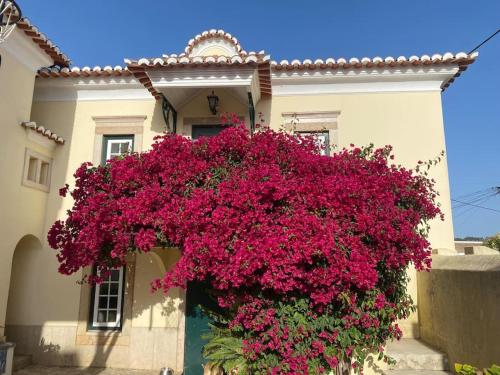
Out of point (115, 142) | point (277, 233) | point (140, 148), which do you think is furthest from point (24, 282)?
point (277, 233)

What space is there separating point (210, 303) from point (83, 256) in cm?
300

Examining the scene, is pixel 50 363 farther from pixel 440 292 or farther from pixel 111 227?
pixel 440 292

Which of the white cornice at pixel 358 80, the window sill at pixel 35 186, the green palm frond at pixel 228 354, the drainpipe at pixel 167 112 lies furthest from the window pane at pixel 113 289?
the white cornice at pixel 358 80

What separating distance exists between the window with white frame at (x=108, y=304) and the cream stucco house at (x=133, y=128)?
21 millimetres

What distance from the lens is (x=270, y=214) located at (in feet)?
17.3

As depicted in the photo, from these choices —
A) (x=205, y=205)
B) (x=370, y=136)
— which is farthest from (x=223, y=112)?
(x=205, y=205)

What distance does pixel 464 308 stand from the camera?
5332 mm

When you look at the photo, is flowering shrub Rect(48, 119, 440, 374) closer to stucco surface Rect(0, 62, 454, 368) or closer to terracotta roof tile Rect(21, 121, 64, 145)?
stucco surface Rect(0, 62, 454, 368)

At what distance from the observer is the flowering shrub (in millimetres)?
5039

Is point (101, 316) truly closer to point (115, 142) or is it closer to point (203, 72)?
point (115, 142)

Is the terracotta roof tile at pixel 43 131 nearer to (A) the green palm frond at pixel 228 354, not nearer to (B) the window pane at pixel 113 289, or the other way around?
(B) the window pane at pixel 113 289

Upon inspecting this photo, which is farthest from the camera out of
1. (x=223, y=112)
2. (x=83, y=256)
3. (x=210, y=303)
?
(x=223, y=112)

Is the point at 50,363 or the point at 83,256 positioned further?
the point at 50,363

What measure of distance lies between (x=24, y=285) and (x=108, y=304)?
1.85 meters
